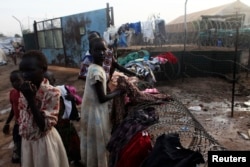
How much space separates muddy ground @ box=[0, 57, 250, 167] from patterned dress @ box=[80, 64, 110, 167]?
166 centimetres

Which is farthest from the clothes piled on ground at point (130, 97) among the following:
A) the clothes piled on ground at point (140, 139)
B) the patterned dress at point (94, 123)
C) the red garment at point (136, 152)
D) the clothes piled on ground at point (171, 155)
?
the clothes piled on ground at point (171, 155)

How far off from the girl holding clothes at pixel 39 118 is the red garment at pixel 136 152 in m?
0.63

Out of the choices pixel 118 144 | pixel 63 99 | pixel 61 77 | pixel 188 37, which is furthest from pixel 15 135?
pixel 188 37

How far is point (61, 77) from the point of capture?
12.2 m

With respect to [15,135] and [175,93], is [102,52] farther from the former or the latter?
[175,93]

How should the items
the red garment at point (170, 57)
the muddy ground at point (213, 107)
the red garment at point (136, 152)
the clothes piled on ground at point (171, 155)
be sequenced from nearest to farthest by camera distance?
1. the clothes piled on ground at point (171, 155)
2. the red garment at point (136, 152)
3. the muddy ground at point (213, 107)
4. the red garment at point (170, 57)

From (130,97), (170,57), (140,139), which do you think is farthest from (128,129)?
(170,57)

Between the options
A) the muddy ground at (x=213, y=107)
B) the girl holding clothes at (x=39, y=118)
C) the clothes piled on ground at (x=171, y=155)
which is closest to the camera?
the clothes piled on ground at (x=171, y=155)

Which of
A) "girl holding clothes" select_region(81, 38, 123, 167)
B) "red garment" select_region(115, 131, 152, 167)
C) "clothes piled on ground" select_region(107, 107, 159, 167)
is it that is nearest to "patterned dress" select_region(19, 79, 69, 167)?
"clothes piled on ground" select_region(107, 107, 159, 167)

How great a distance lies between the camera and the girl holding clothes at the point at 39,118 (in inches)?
85.9

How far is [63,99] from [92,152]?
0.84 meters

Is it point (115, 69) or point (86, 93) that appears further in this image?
point (115, 69)

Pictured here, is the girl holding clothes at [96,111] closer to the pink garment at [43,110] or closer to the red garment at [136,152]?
the pink garment at [43,110]

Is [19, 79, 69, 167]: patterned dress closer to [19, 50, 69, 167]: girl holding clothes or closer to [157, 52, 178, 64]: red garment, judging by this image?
[19, 50, 69, 167]: girl holding clothes
